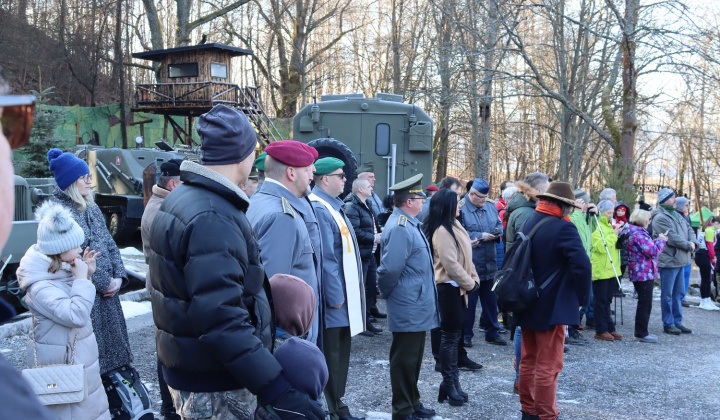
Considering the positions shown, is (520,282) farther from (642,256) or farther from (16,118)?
(16,118)

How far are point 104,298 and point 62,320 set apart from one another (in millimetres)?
713

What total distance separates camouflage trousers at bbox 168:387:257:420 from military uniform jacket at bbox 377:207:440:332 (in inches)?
104

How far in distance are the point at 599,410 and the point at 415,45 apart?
87.7 ft

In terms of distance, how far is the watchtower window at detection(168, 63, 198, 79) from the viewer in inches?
1166

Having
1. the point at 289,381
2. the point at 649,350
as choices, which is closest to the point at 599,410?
the point at 649,350

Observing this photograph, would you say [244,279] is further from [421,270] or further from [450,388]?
[450,388]

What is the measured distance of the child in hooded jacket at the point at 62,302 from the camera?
12.1 feet

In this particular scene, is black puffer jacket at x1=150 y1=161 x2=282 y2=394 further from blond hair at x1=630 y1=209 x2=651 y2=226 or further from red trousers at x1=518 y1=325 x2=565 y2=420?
blond hair at x1=630 y1=209 x2=651 y2=226

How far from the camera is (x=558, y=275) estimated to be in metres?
4.94

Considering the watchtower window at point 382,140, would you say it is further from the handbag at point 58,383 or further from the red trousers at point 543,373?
the handbag at point 58,383

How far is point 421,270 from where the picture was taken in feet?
17.0

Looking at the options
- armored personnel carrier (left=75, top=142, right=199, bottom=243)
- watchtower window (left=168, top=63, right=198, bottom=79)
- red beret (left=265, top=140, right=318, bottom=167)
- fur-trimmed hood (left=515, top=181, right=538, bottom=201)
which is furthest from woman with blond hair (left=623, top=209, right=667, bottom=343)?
watchtower window (left=168, top=63, right=198, bottom=79)

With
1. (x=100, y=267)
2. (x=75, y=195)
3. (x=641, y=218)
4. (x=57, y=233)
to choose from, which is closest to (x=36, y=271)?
(x=57, y=233)

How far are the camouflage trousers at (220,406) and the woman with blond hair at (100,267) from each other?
196cm
